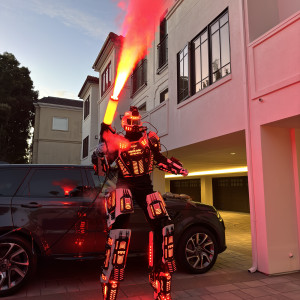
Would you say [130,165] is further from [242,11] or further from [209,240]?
[242,11]

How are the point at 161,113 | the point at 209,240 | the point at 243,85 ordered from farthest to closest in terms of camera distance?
the point at 161,113
the point at 243,85
the point at 209,240

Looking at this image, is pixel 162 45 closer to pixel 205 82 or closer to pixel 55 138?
pixel 205 82

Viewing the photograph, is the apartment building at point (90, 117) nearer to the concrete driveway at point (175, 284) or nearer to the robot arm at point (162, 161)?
the concrete driveway at point (175, 284)

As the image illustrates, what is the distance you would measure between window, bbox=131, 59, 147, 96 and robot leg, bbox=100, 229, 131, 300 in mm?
10863

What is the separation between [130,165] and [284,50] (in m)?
3.43

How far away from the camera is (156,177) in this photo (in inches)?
458

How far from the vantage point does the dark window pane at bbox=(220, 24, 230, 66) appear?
7.07 m

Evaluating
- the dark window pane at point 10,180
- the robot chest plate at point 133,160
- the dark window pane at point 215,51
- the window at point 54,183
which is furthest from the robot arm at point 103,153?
the dark window pane at point 215,51

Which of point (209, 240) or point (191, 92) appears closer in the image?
point (209, 240)

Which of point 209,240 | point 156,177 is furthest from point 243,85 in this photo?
point 156,177

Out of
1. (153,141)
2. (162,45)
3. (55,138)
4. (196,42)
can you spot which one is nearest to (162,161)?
(153,141)

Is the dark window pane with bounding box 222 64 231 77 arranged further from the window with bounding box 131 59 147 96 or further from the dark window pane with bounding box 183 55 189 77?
the window with bounding box 131 59 147 96

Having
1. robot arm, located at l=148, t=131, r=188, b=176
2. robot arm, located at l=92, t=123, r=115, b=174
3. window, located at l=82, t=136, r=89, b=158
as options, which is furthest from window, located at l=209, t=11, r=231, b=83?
window, located at l=82, t=136, r=89, b=158

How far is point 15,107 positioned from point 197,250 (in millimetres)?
26425
